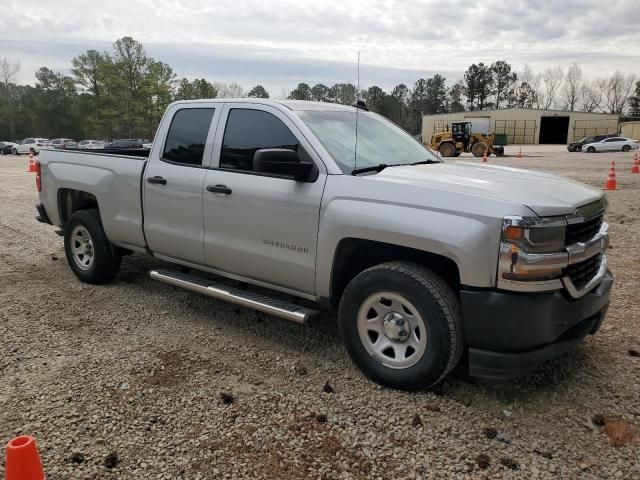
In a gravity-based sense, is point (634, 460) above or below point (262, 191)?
below

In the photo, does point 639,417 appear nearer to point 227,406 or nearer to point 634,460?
point 634,460

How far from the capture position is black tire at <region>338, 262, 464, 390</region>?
3.14 m

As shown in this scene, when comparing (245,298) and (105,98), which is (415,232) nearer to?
(245,298)

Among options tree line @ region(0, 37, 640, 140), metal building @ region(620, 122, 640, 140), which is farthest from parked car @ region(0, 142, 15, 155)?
metal building @ region(620, 122, 640, 140)

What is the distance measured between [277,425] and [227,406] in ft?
1.26

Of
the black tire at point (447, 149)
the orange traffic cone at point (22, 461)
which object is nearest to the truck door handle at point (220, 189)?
the orange traffic cone at point (22, 461)

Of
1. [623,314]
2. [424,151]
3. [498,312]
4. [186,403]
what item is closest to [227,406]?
[186,403]

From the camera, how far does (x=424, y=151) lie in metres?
4.73

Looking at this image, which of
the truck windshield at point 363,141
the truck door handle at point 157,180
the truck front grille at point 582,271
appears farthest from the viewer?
the truck door handle at point 157,180

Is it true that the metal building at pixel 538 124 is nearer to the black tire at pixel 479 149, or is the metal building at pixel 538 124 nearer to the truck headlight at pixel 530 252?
the black tire at pixel 479 149

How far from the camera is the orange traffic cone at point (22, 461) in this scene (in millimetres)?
2104

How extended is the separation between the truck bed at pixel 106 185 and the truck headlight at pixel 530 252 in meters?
3.40

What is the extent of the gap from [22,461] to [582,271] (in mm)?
3124

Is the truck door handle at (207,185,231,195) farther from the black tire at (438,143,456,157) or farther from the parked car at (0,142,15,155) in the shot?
the parked car at (0,142,15,155)
